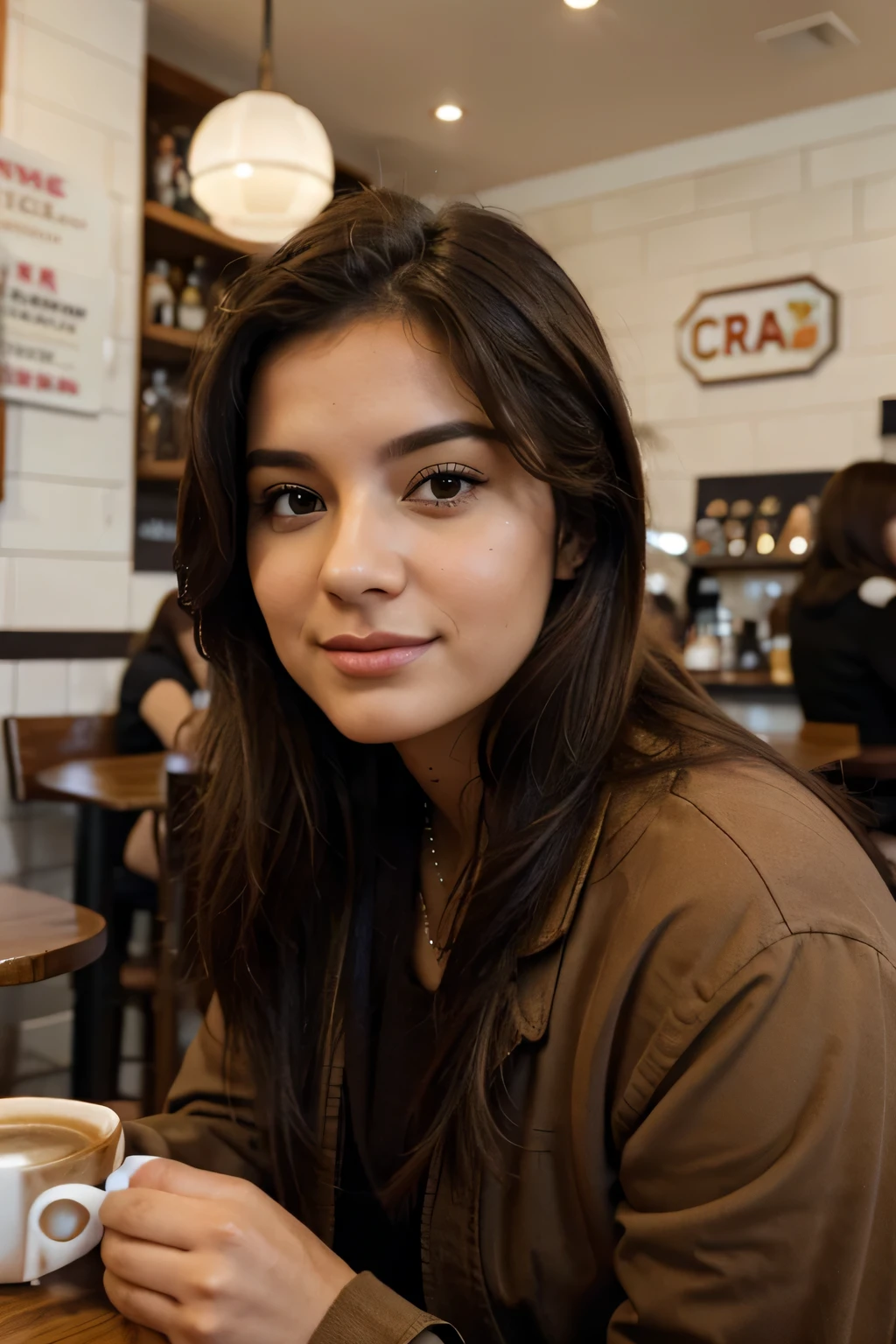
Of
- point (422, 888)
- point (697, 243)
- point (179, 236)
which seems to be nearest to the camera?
point (422, 888)

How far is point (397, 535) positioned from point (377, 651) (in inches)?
3.5

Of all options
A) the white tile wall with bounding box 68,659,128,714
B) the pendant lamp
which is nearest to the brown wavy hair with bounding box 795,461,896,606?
the pendant lamp

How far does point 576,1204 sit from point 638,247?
4683mm

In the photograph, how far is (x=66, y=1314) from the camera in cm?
61

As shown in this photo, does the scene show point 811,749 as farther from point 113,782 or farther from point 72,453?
point 72,453

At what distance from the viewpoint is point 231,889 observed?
107 cm

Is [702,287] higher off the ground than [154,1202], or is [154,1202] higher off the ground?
[702,287]

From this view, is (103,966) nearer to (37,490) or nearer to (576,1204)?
(37,490)

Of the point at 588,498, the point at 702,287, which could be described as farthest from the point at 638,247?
the point at 588,498

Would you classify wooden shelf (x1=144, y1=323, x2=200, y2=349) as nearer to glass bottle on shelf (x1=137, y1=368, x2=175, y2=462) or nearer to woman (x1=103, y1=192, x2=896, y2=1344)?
glass bottle on shelf (x1=137, y1=368, x2=175, y2=462)

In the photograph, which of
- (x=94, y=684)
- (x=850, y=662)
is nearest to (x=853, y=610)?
(x=850, y=662)

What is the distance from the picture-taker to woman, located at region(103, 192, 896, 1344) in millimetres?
648

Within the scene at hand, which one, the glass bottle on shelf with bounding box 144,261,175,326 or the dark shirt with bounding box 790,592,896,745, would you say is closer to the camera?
the dark shirt with bounding box 790,592,896,745

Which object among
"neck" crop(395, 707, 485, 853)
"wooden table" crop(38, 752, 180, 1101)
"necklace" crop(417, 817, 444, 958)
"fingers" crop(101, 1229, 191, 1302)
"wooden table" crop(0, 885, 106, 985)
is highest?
"neck" crop(395, 707, 485, 853)
